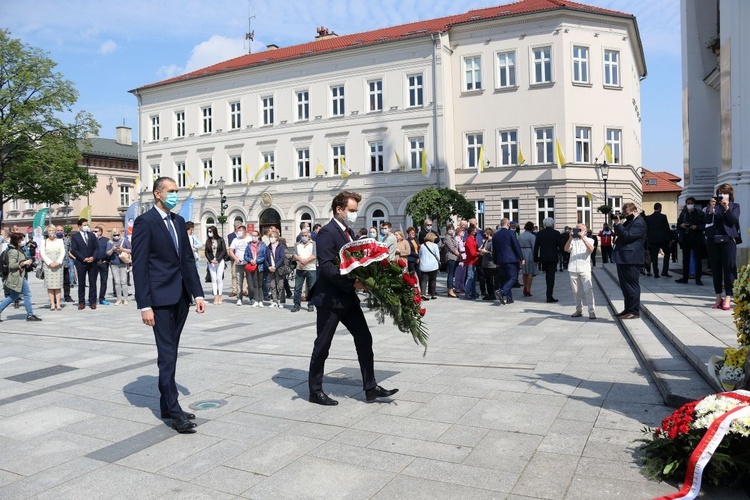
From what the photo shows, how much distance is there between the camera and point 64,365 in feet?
25.7

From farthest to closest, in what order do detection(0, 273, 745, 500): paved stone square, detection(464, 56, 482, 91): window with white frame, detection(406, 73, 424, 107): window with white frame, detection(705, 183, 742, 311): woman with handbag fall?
1. detection(406, 73, 424, 107): window with white frame
2. detection(464, 56, 482, 91): window with white frame
3. detection(705, 183, 742, 311): woman with handbag
4. detection(0, 273, 745, 500): paved stone square

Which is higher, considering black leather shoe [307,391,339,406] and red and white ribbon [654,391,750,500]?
red and white ribbon [654,391,750,500]

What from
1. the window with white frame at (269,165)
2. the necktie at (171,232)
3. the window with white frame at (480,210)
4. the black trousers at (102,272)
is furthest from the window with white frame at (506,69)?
the necktie at (171,232)

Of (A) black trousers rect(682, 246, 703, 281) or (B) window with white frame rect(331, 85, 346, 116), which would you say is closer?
(A) black trousers rect(682, 246, 703, 281)

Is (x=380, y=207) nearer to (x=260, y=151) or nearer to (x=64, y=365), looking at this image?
(x=260, y=151)

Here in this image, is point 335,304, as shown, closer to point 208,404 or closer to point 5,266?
point 208,404

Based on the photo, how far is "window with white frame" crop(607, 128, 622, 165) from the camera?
36.9 m

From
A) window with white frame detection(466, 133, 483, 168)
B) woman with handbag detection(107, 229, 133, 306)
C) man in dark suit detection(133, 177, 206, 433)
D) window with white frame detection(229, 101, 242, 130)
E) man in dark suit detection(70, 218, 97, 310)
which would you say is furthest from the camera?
window with white frame detection(229, 101, 242, 130)

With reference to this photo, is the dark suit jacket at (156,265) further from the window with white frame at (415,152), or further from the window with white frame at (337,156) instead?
the window with white frame at (337,156)

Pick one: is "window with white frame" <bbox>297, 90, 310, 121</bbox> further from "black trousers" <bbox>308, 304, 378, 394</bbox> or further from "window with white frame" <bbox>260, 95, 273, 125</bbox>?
"black trousers" <bbox>308, 304, 378, 394</bbox>

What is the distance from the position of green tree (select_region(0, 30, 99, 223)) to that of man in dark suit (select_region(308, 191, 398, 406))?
141 ft

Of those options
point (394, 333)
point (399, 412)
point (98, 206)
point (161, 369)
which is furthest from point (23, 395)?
point (98, 206)

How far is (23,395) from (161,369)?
2.08m

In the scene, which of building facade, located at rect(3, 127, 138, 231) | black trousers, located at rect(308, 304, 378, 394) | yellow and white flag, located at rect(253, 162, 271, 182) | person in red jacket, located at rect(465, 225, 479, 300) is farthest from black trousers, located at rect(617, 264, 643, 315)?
building facade, located at rect(3, 127, 138, 231)
